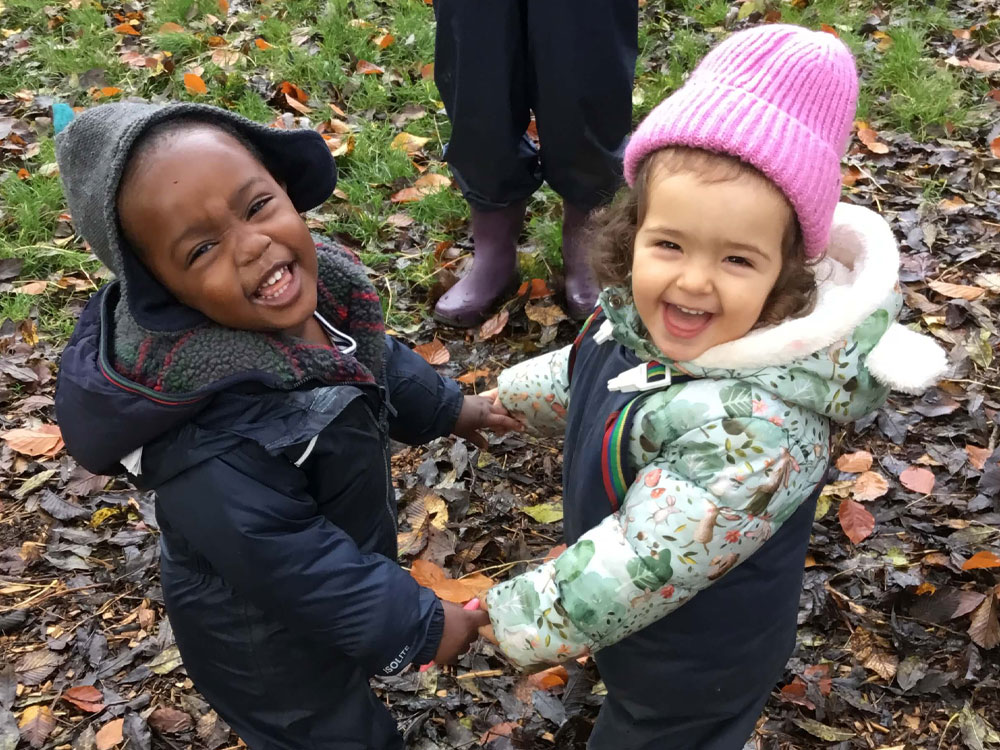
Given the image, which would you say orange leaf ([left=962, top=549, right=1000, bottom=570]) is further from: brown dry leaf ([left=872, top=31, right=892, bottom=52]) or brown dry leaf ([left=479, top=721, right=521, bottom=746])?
brown dry leaf ([left=872, top=31, right=892, bottom=52])

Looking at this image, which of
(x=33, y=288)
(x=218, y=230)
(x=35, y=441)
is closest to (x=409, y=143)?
(x=33, y=288)

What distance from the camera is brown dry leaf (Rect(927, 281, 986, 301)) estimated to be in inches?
130

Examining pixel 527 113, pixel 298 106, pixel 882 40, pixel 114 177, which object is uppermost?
pixel 114 177

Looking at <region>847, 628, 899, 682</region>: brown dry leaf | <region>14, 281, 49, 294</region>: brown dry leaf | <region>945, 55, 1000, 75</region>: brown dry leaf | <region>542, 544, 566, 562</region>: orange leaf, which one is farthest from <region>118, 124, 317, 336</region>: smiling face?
<region>945, 55, 1000, 75</region>: brown dry leaf

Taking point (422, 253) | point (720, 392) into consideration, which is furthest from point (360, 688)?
point (422, 253)

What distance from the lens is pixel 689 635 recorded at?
5.71ft

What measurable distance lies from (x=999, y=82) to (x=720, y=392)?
13.2 feet

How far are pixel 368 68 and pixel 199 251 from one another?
3630mm

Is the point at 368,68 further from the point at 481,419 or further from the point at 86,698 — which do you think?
the point at 86,698

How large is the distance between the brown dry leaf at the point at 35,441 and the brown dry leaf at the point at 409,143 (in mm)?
2154

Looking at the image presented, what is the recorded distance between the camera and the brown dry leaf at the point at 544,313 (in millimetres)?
3389

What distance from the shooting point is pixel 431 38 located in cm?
501

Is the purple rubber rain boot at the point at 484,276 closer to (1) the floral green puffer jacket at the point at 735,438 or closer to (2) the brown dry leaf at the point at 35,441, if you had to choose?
(2) the brown dry leaf at the point at 35,441

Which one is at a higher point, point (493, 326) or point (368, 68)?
point (368, 68)
